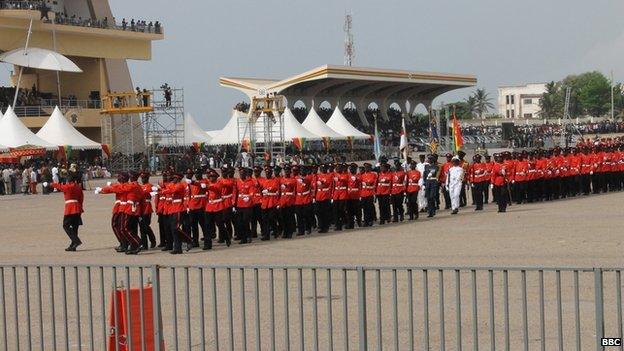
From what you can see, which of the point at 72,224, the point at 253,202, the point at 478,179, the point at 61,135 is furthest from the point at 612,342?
the point at 61,135

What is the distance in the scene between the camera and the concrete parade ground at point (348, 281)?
9320 mm

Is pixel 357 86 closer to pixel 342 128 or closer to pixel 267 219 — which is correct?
pixel 342 128

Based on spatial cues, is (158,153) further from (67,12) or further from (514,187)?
(514,187)

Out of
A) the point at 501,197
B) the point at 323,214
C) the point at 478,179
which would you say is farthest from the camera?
the point at 478,179

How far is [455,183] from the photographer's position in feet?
84.0

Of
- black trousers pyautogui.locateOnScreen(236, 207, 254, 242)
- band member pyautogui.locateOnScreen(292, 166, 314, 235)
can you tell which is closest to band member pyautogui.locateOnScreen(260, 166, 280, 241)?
black trousers pyautogui.locateOnScreen(236, 207, 254, 242)

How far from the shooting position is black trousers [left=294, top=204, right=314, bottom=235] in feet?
70.8

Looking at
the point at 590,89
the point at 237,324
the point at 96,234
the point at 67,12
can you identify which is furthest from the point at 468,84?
the point at 237,324

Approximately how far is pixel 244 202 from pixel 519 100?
161 metres

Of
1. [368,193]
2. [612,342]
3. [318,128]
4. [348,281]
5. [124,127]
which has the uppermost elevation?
[124,127]

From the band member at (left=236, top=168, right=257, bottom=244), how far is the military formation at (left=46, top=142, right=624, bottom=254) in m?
0.02

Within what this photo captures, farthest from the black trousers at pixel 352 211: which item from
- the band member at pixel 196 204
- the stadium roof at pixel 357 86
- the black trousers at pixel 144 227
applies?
the stadium roof at pixel 357 86

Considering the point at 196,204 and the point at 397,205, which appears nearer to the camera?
the point at 196,204

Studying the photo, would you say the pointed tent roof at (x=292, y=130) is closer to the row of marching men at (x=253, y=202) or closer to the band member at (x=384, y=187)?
the row of marching men at (x=253, y=202)
